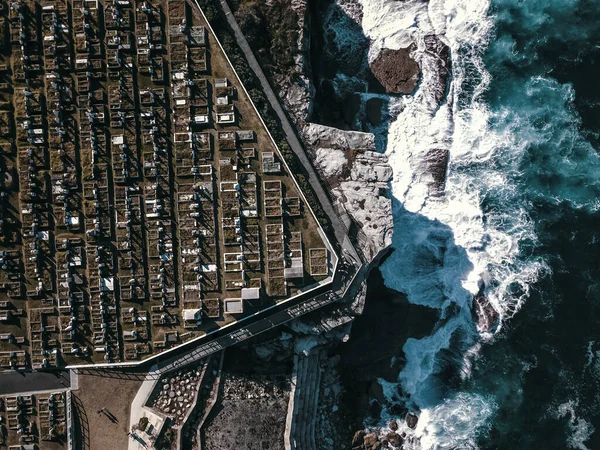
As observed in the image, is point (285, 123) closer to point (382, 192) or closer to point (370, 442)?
point (382, 192)

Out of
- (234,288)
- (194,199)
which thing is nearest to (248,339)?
(234,288)

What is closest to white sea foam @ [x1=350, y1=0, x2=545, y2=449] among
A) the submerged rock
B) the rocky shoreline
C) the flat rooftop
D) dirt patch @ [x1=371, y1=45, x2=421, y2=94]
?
the submerged rock

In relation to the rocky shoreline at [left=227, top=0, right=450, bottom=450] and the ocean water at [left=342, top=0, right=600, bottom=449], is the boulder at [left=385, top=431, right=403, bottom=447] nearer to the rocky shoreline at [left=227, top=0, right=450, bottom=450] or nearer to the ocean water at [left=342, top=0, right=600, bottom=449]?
the rocky shoreline at [left=227, top=0, right=450, bottom=450]

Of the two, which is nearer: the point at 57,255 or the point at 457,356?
the point at 57,255

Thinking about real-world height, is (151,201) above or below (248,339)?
above

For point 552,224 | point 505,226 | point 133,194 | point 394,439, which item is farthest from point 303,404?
point 552,224

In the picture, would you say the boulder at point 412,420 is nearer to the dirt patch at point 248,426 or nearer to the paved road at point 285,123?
the dirt patch at point 248,426

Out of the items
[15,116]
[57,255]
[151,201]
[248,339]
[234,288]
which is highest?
[15,116]

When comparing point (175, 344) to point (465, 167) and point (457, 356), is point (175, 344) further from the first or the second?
point (465, 167)
